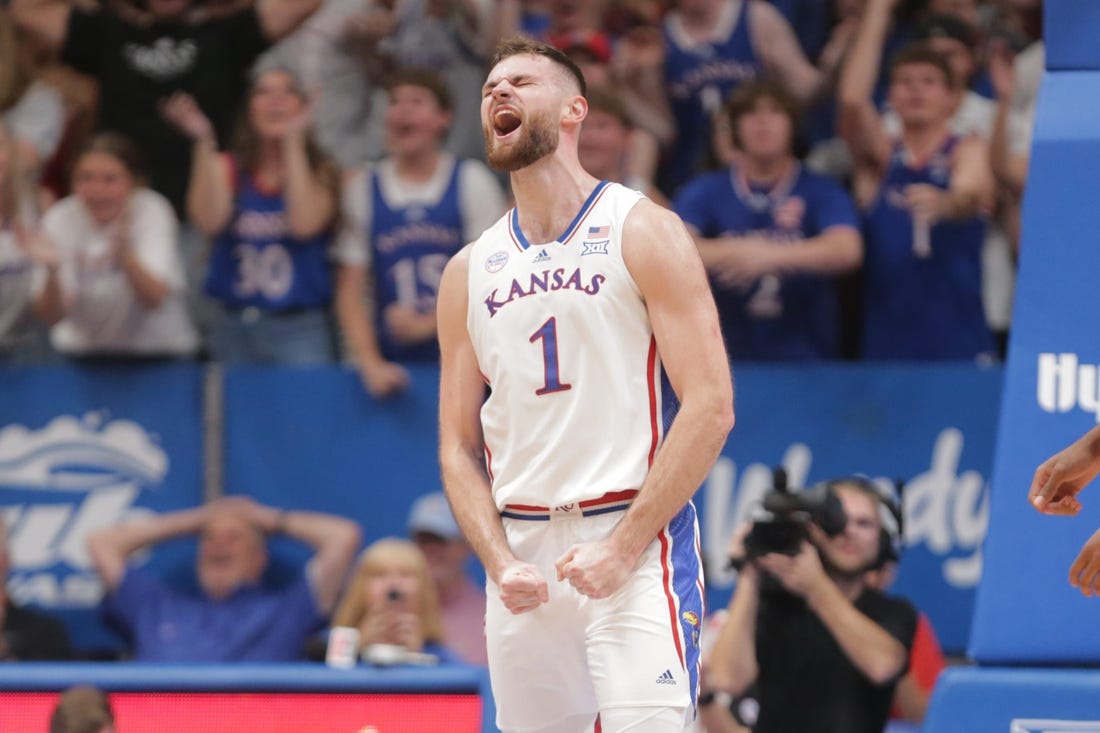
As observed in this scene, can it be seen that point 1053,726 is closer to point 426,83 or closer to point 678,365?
point 678,365

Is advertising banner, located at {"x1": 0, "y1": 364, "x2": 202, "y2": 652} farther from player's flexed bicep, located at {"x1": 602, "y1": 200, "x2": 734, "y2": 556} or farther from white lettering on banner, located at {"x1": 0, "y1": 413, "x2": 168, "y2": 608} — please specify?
player's flexed bicep, located at {"x1": 602, "y1": 200, "x2": 734, "y2": 556}

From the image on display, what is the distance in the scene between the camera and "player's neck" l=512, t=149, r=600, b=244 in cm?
465

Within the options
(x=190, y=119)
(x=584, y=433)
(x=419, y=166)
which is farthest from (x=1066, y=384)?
(x=190, y=119)

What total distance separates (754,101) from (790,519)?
323 cm

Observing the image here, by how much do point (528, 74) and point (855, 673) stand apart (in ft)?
7.77

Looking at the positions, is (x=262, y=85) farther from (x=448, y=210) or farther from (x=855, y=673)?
(x=855, y=673)

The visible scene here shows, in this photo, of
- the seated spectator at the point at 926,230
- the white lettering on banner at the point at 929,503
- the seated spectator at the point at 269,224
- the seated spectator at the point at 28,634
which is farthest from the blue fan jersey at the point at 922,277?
the seated spectator at the point at 28,634

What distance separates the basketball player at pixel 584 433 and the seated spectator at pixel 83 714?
148 cm

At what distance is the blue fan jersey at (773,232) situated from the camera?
8414mm

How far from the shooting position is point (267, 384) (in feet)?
28.3

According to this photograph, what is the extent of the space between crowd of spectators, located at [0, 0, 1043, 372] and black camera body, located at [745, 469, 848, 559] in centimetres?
282

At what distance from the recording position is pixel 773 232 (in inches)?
332

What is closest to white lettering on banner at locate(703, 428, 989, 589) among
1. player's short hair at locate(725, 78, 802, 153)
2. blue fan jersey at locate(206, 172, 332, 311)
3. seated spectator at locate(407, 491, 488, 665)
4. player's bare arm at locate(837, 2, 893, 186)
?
Result: seated spectator at locate(407, 491, 488, 665)

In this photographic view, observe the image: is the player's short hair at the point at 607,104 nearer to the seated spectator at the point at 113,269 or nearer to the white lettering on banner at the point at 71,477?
the seated spectator at the point at 113,269
